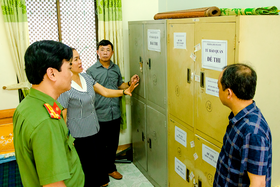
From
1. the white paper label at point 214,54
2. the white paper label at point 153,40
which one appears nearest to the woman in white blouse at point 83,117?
the white paper label at point 153,40

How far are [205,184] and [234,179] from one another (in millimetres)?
806

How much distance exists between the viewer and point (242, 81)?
4.26ft

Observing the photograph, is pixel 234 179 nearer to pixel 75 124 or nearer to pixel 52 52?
pixel 52 52

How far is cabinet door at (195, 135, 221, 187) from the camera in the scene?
1986 mm

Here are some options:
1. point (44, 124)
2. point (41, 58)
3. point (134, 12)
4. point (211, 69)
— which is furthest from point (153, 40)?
point (44, 124)

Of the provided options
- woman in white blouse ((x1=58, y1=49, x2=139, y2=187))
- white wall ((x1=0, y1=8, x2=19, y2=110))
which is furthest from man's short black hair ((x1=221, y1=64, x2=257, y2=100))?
white wall ((x1=0, y1=8, x2=19, y2=110))

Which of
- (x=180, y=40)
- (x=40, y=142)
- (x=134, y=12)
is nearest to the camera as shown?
(x=40, y=142)

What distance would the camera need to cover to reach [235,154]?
1.33 meters

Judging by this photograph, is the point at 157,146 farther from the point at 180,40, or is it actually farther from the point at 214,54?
the point at 214,54

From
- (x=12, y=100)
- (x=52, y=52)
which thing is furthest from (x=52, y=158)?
(x=12, y=100)

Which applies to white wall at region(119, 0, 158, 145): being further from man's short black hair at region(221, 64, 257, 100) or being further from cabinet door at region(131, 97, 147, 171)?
man's short black hair at region(221, 64, 257, 100)

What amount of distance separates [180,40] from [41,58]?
133cm

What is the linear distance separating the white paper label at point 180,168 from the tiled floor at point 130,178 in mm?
698

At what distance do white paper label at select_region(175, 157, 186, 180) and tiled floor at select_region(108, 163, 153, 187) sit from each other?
70 centimetres
